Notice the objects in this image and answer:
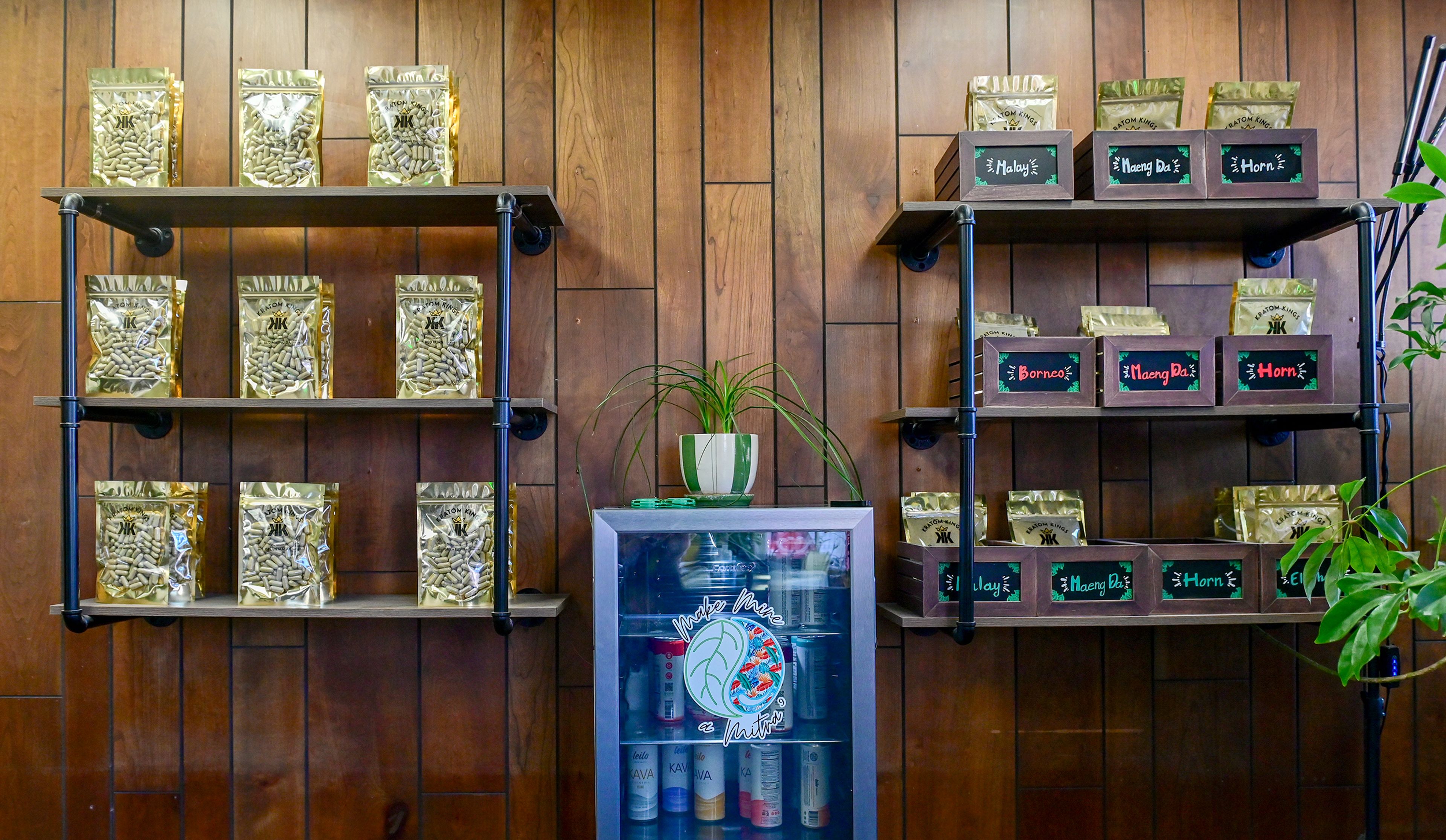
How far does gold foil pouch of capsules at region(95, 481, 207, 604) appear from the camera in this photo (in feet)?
5.32

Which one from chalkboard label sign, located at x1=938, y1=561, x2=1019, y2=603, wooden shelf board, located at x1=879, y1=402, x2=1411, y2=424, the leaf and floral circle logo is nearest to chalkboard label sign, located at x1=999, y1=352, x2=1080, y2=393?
wooden shelf board, located at x1=879, y1=402, x2=1411, y2=424

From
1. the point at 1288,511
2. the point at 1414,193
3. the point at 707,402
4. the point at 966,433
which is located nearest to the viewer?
the point at 1414,193

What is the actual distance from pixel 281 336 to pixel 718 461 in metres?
0.91

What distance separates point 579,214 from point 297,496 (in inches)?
33.0

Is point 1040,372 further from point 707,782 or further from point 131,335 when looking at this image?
point 131,335

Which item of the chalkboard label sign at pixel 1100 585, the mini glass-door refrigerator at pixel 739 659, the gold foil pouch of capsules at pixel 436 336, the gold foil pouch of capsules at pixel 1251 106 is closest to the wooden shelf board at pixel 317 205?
the gold foil pouch of capsules at pixel 436 336

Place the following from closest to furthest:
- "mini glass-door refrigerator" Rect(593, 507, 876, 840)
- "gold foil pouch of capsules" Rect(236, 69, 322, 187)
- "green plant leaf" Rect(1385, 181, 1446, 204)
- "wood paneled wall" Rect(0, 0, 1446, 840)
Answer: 1. "green plant leaf" Rect(1385, 181, 1446, 204)
2. "mini glass-door refrigerator" Rect(593, 507, 876, 840)
3. "gold foil pouch of capsules" Rect(236, 69, 322, 187)
4. "wood paneled wall" Rect(0, 0, 1446, 840)

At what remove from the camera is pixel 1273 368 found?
5.34 ft

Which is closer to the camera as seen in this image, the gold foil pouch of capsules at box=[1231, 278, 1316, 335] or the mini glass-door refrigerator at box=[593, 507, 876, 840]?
the mini glass-door refrigerator at box=[593, 507, 876, 840]

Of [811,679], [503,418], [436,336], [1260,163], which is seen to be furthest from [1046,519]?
[436,336]

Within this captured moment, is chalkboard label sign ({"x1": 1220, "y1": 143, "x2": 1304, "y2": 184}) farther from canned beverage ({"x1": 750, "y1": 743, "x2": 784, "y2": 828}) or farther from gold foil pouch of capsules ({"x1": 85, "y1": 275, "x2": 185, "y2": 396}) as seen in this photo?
gold foil pouch of capsules ({"x1": 85, "y1": 275, "x2": 185, "y2": 396})

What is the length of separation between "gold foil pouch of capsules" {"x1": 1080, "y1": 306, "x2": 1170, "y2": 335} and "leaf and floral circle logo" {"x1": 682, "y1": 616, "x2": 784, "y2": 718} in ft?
2.98

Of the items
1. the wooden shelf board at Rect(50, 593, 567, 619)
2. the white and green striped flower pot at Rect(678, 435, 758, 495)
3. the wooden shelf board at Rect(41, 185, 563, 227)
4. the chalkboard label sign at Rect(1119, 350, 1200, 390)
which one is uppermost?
the wooden shelf board at Rect(41, 185, 563, 227)

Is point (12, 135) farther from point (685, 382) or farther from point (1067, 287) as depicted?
point (1067, 287)
